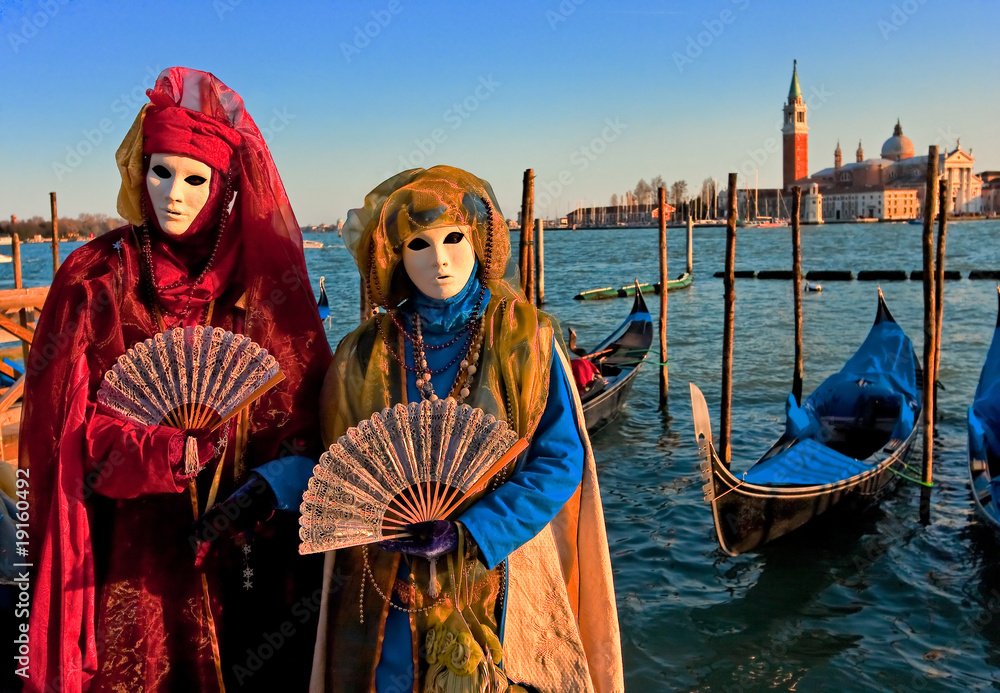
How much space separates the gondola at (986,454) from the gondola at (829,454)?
19.5 inches

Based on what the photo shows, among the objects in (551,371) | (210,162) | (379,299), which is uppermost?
(210,162)

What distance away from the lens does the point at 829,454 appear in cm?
554

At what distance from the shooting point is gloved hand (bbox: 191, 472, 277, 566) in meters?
1.45

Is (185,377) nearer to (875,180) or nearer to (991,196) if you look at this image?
(875,180)

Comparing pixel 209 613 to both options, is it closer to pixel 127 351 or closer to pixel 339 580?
pixel 339 580

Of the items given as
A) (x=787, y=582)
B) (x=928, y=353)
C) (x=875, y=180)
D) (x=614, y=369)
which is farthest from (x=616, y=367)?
(x=875, y=180)

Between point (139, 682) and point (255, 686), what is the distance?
22 centimetres

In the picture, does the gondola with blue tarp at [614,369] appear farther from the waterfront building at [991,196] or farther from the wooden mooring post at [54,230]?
the waterfront building at [991,196]

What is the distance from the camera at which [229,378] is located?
1474 millimetres

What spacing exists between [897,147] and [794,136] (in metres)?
10.8

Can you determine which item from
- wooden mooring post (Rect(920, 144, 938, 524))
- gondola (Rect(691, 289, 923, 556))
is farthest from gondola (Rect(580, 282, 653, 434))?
wooden mooring post (Rect(920, 144, 938, 524))

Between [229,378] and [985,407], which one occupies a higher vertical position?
[229,378]

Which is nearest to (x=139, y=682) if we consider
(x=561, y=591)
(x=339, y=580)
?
(x=339, y=580)

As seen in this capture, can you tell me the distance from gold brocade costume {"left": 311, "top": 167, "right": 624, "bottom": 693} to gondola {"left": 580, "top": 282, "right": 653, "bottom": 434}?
18.6 ft
